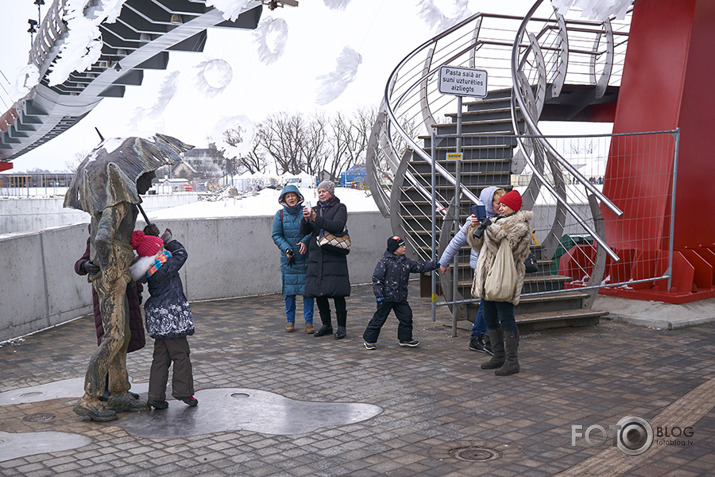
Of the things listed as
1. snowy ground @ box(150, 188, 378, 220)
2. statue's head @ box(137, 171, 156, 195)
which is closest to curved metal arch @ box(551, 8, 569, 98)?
snowy ground @ box(150, 188, 378, 220)

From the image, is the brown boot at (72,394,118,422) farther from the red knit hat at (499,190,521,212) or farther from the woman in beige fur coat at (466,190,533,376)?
the red knit hat at (499,190,521,212)

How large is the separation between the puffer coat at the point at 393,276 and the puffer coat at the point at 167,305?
2.44m

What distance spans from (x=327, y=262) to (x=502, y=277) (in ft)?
7.81

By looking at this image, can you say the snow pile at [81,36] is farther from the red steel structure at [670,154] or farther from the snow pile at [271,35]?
the red steel structure at [670,154]

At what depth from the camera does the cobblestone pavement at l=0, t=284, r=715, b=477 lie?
4.41m

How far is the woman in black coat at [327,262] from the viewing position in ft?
26.5

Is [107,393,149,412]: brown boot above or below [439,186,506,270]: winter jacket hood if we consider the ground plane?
below

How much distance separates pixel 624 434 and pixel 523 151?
4.81 meters

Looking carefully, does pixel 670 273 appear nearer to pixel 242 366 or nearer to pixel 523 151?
pixel 523 151

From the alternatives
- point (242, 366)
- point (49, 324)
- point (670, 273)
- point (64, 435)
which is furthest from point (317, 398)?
point (670, 273)

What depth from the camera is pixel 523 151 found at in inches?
356

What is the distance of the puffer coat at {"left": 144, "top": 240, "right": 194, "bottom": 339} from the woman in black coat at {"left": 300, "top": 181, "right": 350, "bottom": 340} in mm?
2619

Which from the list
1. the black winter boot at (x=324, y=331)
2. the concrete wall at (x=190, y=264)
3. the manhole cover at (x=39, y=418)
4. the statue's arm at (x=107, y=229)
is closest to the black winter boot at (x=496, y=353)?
the black winter boot at (x=324, y=331)

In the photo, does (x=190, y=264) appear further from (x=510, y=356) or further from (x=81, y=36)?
(x=81, y=36)
